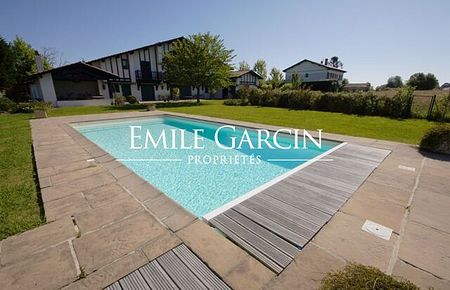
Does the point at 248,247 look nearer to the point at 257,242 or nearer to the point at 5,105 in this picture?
the point at 257,242

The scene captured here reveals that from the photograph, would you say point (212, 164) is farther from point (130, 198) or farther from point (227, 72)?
point (227, 72)

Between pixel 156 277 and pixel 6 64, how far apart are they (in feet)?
85.1

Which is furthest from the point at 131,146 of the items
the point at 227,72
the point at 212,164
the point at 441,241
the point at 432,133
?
the point at 227,72

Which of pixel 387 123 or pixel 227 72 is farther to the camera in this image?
pixel 227 72

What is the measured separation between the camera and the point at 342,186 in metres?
→ 3.90

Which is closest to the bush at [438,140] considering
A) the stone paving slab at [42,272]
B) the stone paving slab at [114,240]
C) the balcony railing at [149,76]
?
the stone paving slab at [114,240]

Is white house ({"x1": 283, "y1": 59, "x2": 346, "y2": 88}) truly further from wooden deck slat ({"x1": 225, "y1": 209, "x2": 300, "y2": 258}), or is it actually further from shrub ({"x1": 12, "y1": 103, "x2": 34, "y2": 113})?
wooden deck slat ({"x1": 225, "y1": 209, "x2": 300, "y2": 258})

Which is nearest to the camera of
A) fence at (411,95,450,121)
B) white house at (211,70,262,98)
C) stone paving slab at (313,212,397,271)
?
stone paving slab at (313,212,397,271)

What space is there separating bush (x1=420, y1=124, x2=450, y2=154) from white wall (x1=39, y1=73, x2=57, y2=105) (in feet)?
90.0

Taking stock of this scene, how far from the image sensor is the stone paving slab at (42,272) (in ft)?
6.27

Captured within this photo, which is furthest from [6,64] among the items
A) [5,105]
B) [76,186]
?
[76,186]

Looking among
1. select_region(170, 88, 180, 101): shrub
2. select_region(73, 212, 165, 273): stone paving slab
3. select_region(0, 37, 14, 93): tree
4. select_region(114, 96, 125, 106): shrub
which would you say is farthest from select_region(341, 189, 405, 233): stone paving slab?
select_region(170, 88, 180, 101): shrub

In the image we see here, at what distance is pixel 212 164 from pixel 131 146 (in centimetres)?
393

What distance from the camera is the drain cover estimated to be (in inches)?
102
